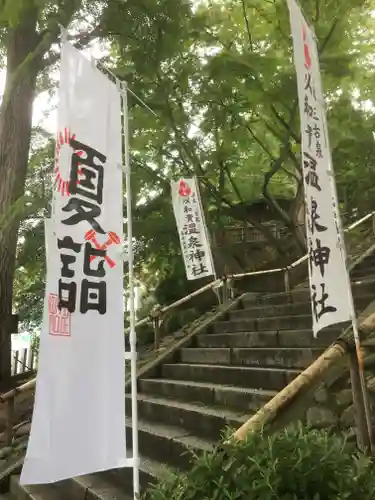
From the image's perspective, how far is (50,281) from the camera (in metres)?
3.68

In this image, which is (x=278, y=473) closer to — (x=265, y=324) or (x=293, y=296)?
(x=265, y=324)

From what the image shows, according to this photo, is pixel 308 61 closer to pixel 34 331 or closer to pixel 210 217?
pixel 210 217

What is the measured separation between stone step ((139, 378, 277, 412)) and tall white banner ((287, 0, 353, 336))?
1646 mm

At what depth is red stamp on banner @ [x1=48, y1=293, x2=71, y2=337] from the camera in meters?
3.59

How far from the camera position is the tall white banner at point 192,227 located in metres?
10.4

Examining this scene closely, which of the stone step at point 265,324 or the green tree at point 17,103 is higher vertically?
the green tree at point 17,103

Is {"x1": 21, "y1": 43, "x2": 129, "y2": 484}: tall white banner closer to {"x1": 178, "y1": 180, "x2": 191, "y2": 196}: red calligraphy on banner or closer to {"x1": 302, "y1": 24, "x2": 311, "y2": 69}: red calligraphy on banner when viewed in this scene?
{"x1": 302, "y1": 24, "x2": 311, "y2": 69}: red calligraphy on banner

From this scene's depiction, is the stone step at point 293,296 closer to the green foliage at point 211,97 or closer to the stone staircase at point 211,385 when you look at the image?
the stone staircase at point 211,385

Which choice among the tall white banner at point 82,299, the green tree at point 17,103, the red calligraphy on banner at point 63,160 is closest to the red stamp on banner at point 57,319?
the tall white banner at point 82,299

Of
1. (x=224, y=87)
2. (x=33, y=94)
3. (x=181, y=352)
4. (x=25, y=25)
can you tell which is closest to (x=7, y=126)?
(x=33, y=94)

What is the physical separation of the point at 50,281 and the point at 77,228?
525 mm

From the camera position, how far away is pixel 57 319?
3.62 meters

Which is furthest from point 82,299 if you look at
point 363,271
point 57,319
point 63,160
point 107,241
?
point 363,271

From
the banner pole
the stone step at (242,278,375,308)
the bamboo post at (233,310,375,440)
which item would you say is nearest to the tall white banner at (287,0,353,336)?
the bamboo post at (233,310,375,440)
